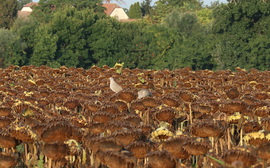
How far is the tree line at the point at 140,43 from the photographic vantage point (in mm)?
28864

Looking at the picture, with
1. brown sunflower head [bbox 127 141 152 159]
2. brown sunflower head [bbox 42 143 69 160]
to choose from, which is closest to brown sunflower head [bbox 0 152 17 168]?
brown sunflower head [bbox 42 143 69 160]

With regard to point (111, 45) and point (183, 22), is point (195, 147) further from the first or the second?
point (183, 22)

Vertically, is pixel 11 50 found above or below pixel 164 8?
below

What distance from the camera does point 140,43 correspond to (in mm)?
34531

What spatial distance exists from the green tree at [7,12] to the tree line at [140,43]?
24.8m

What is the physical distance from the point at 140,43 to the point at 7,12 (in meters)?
29.2

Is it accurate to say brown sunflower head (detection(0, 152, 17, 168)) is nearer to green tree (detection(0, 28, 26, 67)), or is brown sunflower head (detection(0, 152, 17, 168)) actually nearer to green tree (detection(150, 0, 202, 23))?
green tree (detection(0, 28, 26, 67))

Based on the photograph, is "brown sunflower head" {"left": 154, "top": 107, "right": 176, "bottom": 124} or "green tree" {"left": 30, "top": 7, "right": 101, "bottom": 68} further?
"green tree" {"left": 30, "top": 7, "right": 101, "bottom": 68}

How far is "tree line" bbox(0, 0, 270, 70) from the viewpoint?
1136 inches

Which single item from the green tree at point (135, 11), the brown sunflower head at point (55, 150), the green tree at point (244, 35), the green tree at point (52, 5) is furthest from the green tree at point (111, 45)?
the green tree at point (135, 11)

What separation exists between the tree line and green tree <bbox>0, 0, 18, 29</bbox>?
24.8m

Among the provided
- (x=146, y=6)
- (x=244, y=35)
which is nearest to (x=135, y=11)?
(x=146, y=6)

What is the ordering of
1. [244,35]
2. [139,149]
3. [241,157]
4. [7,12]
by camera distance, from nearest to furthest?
1. [241,157]
2. [139,149]
3. [244,35]
4. [7,12]

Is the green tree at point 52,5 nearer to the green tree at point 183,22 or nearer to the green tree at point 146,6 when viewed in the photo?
the green tree at point 183,22
